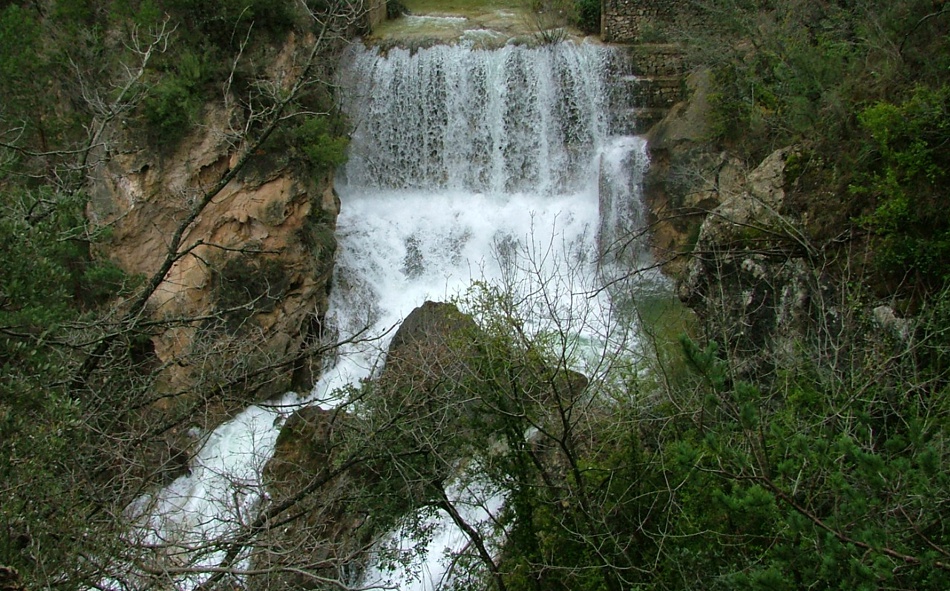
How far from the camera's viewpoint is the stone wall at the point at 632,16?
1540 cm

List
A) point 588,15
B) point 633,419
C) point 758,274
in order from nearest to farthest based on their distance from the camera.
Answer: point 633,419 → point 758,274 → point 588,15

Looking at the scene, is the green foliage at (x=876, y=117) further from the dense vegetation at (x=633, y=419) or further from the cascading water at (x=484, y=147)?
the cascading water at (x=484, y=147)

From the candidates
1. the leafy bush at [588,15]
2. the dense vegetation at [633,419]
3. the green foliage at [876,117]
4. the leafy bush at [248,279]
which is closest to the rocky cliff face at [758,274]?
the dense vegetation at [633,419]

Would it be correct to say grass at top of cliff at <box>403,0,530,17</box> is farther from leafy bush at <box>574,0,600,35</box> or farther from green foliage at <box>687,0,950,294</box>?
green foliage at <box>687,0,950,294</box>

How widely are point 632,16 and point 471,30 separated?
3386 mm

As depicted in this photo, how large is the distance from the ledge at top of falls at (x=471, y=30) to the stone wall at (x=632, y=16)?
2.17 ft

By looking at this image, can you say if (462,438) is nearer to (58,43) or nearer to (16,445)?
(16,445)

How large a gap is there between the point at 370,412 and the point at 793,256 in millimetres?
4276

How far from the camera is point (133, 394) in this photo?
17.9 ft

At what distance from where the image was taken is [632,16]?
1546 centimetres

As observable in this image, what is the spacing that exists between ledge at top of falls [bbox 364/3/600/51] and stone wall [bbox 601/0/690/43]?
2.17 ft

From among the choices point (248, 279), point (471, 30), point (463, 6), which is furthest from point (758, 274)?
point (463, 6)

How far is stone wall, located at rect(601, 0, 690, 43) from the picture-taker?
15.4 meters

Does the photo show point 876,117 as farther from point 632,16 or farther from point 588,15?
point 588,15
